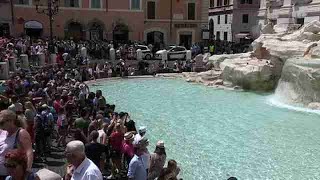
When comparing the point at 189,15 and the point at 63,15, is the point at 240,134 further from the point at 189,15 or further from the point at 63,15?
the point at 189,15

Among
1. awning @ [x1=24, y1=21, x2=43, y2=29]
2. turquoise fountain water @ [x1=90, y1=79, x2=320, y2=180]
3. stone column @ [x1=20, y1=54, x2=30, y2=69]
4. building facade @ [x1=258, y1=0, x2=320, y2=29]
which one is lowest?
turquoise fountain water @ [x1=90, y1=79, x2=320, y2=180]

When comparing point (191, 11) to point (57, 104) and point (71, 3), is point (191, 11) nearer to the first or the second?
point (71, 3)

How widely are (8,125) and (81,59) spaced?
23422 millimetres

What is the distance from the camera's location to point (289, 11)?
32.8 m

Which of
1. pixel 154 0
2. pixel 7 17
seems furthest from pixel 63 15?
pixel 154 0

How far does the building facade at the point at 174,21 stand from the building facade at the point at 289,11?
7.96m

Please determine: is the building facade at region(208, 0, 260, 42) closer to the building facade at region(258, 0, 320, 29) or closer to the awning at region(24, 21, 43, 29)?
the building facade at region(258, 0, 320, 29)

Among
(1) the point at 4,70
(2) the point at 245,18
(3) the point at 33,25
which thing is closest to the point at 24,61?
(1) the point at 4,70

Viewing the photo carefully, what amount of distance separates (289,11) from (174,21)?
1496 centimetres

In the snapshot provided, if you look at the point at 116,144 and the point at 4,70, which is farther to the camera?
the point at 4,70

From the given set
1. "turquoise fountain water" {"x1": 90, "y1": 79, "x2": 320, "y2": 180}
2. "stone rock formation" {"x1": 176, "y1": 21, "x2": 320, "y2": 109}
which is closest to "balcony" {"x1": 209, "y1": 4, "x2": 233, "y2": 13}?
"stone rock formation" {"x1": 176, "y1": 21, "x2": 320, "y2": 109}

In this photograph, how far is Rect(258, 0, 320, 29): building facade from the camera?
2910cm

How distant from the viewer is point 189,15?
149 feet

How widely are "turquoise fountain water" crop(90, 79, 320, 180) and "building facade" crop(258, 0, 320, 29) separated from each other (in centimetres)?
1027
